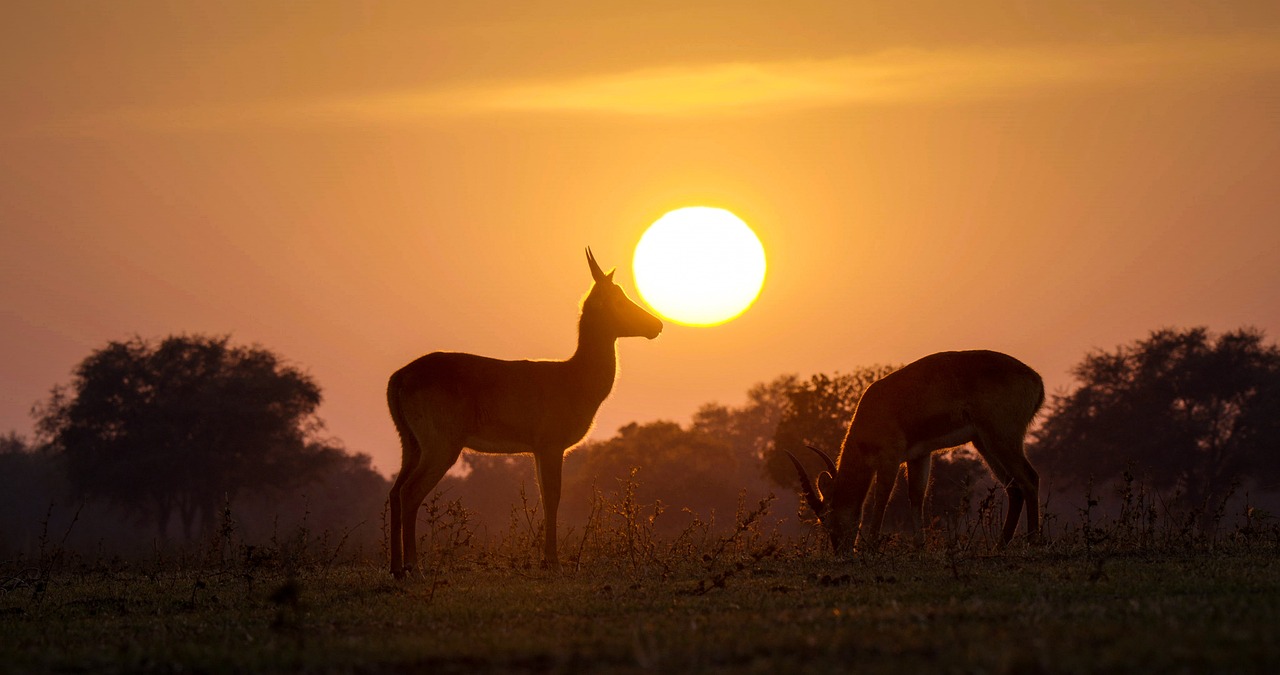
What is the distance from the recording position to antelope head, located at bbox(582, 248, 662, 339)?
15.9 m

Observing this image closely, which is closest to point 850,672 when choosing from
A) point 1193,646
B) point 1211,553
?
point 1193,646

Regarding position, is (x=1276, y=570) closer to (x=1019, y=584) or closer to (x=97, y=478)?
(x=1019, y=584)

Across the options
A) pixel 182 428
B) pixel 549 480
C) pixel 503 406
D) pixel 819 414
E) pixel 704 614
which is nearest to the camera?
pixel 704 614

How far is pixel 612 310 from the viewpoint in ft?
52.5

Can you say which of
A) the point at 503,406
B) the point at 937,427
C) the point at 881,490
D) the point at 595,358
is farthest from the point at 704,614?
the point at 595,358

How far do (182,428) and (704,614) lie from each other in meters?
51.4

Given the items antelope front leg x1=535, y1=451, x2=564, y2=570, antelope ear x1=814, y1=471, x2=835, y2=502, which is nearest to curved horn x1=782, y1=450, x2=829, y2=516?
antelope ear x1=814, y1=471, x2=835, y2=502

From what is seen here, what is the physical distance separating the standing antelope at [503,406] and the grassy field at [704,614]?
2.79 ft

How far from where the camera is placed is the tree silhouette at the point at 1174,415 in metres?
54.4

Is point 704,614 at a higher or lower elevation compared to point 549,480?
lower

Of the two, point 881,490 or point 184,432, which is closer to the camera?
point 881,490

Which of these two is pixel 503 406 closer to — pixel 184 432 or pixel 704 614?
pixel 704 614

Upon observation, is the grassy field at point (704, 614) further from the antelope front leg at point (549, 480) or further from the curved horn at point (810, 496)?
the curved horn at point (810, 496)

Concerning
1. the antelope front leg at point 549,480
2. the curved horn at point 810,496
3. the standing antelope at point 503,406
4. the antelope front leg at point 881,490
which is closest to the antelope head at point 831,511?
the curved horn at point 810,496
